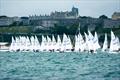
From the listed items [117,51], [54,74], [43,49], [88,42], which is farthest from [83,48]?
[54,74]

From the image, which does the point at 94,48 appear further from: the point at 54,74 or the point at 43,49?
the point at 54,74

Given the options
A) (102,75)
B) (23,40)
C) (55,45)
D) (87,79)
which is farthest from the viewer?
(23,40)

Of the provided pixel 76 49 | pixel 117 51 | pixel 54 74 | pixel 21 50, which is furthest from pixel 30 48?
pixel 54 74

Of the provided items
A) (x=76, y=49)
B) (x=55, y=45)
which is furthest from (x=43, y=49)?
(x=76, y=49)

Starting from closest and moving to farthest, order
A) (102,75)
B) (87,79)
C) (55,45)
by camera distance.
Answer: (87,79)
(102,75)
(55,45)

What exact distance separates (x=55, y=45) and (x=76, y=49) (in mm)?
12048

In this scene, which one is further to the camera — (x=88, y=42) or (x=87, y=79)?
(x=88, y=42)

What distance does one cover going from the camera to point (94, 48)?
112500 mm

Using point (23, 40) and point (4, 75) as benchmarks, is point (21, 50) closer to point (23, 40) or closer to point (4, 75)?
point (23, 40)

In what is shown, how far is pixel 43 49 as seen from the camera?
5305 inches

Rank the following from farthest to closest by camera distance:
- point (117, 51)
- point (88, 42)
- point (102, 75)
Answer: point (88, 42)
point (117, 51)
point (102, 75)

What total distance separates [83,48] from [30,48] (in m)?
24.8

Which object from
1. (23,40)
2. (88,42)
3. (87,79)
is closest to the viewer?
(87,79)

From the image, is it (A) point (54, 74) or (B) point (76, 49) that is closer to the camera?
(A) point (54, 74)
